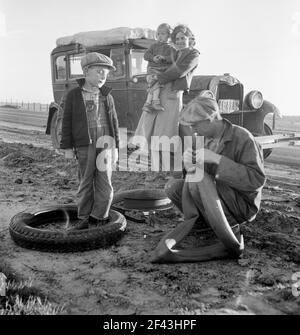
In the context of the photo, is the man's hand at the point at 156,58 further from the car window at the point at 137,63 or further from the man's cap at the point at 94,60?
the car window at the point at 137,63

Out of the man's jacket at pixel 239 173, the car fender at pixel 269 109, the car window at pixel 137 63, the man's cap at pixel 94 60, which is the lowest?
the man's jacket at pixel 239 173

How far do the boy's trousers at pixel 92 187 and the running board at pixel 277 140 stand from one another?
3.90m

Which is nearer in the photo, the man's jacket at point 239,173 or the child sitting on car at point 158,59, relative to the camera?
the man's jacket at point 239,173

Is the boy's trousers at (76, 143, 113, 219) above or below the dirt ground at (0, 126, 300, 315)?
above

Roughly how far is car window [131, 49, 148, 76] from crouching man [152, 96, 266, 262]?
17.1 feet

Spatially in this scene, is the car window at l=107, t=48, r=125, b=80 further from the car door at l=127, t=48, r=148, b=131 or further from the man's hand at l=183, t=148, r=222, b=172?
the man's hand at l=183, t=148, r=222, b=172

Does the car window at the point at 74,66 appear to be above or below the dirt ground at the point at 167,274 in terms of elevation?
above

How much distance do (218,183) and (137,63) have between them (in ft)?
18.1

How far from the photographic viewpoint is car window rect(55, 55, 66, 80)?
30.7 feet

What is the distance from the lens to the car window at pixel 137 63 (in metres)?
8.13

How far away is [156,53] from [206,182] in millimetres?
2640

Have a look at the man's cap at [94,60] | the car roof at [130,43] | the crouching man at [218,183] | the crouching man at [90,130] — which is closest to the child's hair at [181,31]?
the crouching man at [90,130]

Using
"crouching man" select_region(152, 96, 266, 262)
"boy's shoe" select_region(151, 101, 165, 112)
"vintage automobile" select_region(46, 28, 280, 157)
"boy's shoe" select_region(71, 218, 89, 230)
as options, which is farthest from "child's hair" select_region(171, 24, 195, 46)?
"boy's shoe" select_region(71, 218, 89, 230)

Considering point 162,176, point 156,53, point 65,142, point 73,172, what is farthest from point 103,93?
point 73,172
